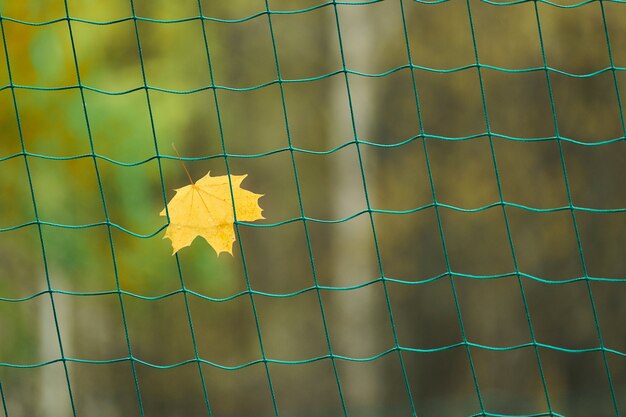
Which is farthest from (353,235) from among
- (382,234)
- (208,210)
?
(208,210)

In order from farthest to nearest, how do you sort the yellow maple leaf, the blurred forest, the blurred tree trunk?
the blurred tree trunk < the blurred forest < the yellow maple leaf

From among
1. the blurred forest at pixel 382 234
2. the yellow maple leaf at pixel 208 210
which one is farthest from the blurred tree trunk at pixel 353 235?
the yellow maple leaf at pixel 208 210

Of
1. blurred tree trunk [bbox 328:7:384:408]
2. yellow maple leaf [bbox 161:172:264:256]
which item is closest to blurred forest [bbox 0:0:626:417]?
blurred tree trunk [bbox 328:7:384:408]

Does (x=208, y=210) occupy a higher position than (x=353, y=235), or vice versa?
(x=208, y=210)

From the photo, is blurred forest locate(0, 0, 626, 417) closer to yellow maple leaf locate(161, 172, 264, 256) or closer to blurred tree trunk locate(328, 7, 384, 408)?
blurred tree trunk locate(328, 7, 384, 408)

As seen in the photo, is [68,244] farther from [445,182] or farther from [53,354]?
[445,182]

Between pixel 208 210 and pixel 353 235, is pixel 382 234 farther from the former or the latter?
pixel 208 210
